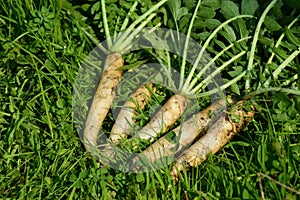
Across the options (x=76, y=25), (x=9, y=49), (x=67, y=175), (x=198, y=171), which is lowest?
(x=67, y=175)

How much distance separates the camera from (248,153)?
2275 millimetres

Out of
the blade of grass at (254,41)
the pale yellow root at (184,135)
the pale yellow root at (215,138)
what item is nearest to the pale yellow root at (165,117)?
the pale yellow root at (184,135)

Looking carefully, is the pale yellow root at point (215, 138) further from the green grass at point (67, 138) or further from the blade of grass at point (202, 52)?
the blade of grass at point (202, 52)

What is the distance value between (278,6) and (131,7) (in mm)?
701

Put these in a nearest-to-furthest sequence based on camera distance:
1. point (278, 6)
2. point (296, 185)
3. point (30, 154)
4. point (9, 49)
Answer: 1. point (296, 185)
2. point (30, 154)
3. point (278, 6)
4. point (9, 49)

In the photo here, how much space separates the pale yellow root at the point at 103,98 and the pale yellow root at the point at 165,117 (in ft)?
0.63

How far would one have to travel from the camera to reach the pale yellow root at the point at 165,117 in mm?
2428

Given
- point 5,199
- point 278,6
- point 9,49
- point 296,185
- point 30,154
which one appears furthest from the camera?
point 9,49

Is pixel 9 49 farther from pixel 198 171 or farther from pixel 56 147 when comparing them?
pixel 198 171

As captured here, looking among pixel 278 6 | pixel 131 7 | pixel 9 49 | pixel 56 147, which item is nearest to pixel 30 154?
pixel 56 147

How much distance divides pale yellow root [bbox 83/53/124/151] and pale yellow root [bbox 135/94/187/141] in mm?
192

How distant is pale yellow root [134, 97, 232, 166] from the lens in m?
2.30

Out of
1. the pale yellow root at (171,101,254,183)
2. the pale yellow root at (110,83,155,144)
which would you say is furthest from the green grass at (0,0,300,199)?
the pale yellow root at (110,83,155,144)

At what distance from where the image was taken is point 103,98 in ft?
8.30
